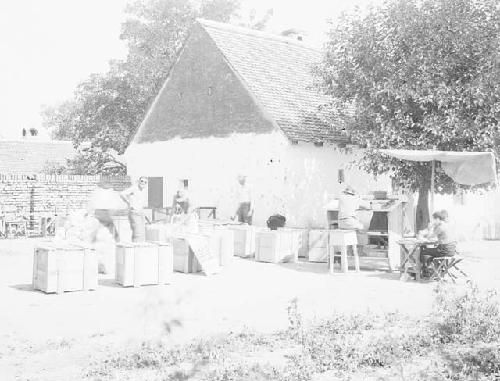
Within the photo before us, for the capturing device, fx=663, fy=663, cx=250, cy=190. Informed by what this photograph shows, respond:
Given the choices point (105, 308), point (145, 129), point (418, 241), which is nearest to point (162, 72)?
point (145, 129)

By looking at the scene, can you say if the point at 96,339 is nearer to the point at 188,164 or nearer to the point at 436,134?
the point at 436,134

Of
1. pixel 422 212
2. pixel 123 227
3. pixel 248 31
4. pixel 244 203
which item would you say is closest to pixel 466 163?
pixel 422 212

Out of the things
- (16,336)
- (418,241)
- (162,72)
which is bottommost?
(16,336)

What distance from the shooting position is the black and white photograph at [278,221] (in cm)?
659

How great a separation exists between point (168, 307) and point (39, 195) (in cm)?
1492

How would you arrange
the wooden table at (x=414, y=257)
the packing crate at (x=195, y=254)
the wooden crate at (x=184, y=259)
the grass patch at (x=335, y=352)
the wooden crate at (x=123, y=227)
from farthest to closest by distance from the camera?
the wooden crate at (x=123, y=227) < the wooden crate at (x=184, y=259) < the packing crate at (x=195, y=254) < the wooden table at (x=414, y=257) < the grass patch at (x=335, y=352)

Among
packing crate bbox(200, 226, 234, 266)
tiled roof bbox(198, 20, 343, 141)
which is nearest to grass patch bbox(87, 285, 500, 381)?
packing crate bbox(200, 226, 234, 266)

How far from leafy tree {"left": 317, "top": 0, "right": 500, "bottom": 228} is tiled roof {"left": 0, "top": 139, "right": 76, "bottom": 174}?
2903 centimetres

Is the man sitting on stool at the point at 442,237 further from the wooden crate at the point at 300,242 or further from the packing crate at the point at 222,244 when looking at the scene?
the packing crate at the point at 222,244

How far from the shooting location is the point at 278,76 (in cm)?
2277

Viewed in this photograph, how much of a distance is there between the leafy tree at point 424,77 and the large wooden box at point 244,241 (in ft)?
11.7

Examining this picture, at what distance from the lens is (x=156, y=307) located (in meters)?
9.30

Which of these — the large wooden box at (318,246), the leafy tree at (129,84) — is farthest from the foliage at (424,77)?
the leafy tree at (129,84)

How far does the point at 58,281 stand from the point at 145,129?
50.7 ft
